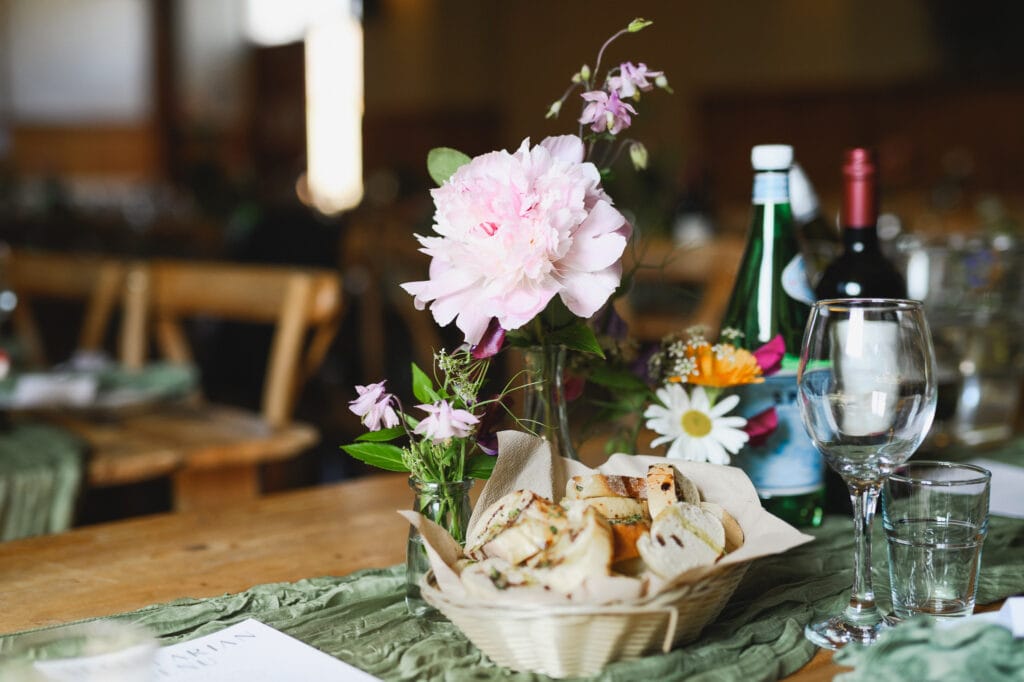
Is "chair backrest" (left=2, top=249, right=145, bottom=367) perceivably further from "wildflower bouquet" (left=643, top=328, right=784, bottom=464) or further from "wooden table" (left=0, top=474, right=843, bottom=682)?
"wildflower bouquet" (left=643, top=328, right=784, bottom=464)

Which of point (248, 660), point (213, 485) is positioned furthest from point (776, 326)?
point (213, 485)

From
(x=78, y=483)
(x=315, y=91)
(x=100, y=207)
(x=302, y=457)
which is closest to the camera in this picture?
(x=78, y=483)

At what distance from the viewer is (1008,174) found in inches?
251

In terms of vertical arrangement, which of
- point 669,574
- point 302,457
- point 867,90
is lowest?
point 302,457

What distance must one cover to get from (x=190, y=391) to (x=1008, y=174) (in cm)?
595

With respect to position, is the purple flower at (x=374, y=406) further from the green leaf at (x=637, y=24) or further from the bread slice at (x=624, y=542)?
the green leaf at (x=637, y=24)

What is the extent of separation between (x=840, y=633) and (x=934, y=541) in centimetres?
8

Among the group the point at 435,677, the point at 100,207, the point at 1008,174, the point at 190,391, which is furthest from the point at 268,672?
the point at 100,207

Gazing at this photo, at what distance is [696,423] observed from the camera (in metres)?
0.80

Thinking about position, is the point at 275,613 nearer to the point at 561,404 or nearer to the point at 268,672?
the point at 268,672

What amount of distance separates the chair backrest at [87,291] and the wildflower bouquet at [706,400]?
1460mm

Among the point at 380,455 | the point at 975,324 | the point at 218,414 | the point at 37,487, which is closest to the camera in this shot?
the point at 380,455

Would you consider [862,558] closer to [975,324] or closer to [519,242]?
[519,242]

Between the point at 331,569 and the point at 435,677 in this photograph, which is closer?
the point at 435,677
